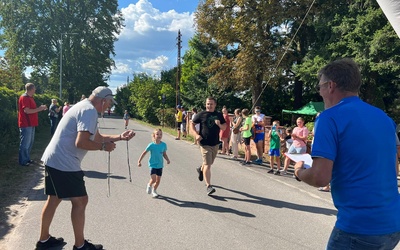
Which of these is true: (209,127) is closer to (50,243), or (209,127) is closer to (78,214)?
(78,214)

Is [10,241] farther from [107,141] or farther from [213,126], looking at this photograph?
[213,126]

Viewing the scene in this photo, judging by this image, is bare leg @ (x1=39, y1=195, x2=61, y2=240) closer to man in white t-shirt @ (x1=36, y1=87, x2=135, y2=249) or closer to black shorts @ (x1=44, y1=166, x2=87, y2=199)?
man in white t-shirt @ (x1=36, y1=87, x2=135, y2=249)

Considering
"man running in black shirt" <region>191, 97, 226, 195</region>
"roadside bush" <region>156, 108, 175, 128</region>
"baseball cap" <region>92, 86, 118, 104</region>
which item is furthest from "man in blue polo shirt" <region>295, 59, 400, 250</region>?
"roadside bush" <region>156, 108, 175, 128</region>

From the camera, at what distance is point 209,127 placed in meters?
7.02

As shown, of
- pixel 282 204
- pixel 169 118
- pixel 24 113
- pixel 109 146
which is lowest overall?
pixel 282 204

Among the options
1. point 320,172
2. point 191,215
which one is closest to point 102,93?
point 191,215

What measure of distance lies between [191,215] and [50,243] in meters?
2.16

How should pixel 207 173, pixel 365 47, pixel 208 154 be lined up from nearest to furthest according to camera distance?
pixel 207 173
pixel 208 154
pixel 365 47

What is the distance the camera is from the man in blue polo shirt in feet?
6.60

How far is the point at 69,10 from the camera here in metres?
46.3

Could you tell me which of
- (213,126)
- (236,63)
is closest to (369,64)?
(236,63)

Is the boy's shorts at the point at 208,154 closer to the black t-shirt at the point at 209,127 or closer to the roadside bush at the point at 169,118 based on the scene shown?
the black t-shirt at the point at 209,127

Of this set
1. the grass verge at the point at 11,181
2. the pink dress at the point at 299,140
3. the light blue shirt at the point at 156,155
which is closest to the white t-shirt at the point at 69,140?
the grass verge at the point at 11,181

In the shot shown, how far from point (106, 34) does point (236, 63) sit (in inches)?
1232
